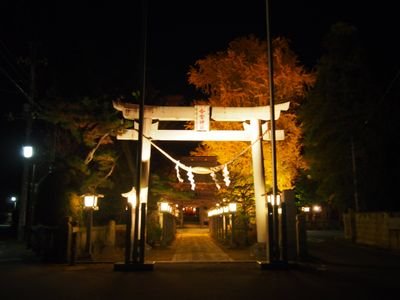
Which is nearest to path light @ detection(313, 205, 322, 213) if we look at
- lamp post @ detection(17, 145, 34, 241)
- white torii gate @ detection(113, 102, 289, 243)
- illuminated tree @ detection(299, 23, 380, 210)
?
illuminated tree @ detection(299, 23, 380, 210)

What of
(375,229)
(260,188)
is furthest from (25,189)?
(375,229)

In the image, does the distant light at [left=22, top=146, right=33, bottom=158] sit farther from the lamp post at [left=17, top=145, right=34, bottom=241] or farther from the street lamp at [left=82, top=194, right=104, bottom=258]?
the street lamp at [left=82, top=194, right=104, bottom=258]

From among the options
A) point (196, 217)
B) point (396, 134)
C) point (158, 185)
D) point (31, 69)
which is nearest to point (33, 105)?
point (31, 69)

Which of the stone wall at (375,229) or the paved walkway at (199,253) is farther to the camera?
the stone wall at (375,229)

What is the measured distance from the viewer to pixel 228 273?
12.5 metres

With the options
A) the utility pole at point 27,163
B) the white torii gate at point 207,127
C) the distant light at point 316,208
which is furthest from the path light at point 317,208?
the white torii gate at point 207,127

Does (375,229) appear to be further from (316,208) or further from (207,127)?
(316,208)

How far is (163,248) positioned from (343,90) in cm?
1560

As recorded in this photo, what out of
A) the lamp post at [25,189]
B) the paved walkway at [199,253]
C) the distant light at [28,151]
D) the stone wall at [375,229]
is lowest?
the paved walkway at [199,253]

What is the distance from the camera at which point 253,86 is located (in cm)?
2402

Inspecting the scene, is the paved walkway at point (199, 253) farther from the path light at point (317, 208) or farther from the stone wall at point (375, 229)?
the path light at point (317, 208)

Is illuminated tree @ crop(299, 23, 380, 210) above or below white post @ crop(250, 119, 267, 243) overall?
above

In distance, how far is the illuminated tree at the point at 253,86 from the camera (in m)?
23.7

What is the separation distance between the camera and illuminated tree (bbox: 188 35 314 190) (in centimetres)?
2372
